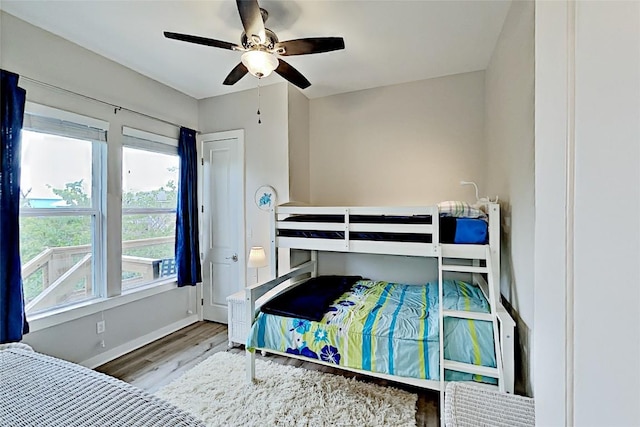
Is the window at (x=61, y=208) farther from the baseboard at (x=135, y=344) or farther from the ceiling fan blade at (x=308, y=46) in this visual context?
the ceiling fan blade at (x=308, y=46)

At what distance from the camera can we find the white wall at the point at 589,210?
35cm

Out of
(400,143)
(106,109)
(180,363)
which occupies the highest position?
(106,109)

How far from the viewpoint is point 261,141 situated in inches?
133

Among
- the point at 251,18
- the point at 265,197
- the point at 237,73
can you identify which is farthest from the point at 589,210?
the point at 265,197

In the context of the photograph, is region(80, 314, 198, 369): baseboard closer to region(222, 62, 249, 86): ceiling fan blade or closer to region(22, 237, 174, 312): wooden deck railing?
region(22, 237, 174, 312): wooden deck railing

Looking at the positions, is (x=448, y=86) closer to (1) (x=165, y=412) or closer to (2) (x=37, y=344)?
(1) (x=165, y=412)

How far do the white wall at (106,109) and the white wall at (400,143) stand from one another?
5.79 ft

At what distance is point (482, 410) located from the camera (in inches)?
49.8

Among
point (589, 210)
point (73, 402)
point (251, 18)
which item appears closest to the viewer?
point (589, 210)

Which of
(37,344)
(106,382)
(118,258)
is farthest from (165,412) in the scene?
(118,258)

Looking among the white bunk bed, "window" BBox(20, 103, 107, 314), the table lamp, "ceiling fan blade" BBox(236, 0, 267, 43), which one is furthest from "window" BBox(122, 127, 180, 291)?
"ceiling fan blade" BBox(236, 0, 267, 43)

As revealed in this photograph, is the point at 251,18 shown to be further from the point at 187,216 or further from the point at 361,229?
the point at 187,216

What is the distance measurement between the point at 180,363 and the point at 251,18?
2805 mm

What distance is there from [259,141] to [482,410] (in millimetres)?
3073
